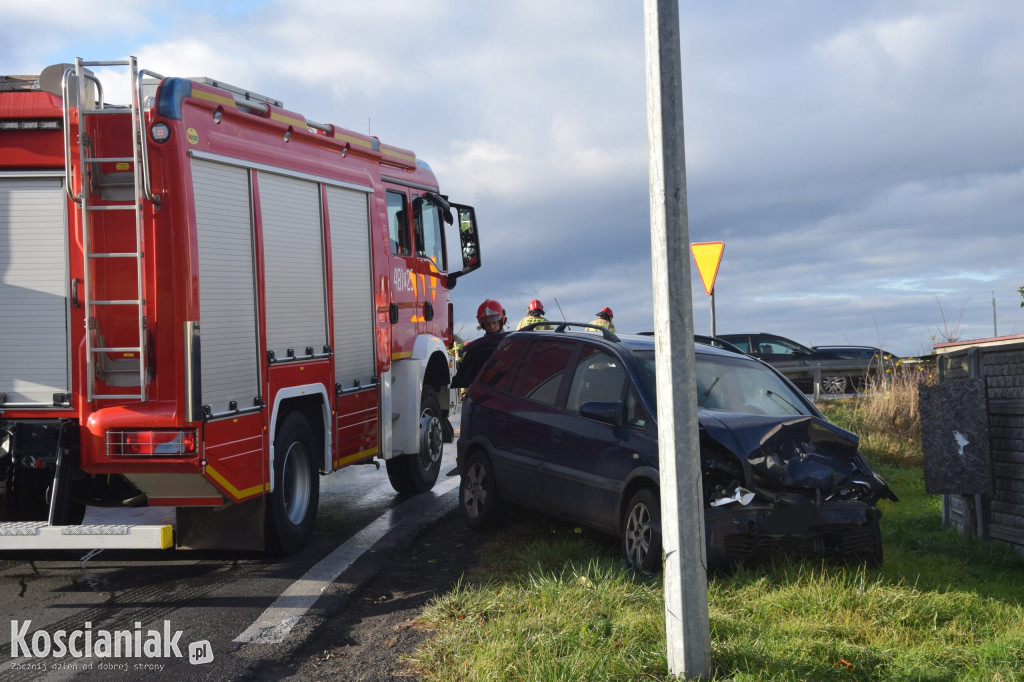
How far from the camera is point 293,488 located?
26.1 ft

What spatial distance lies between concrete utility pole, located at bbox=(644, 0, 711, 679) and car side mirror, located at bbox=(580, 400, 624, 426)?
7.80ft

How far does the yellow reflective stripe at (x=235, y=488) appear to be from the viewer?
6500mm

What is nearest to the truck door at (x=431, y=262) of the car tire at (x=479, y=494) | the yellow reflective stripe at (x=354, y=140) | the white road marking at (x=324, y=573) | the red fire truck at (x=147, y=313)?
the yellow reflective stripe at (x=354, y=140)

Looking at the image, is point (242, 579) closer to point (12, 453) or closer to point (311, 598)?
point (311, 598)

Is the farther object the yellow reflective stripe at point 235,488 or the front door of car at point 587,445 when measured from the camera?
the front door of car at point 587,445

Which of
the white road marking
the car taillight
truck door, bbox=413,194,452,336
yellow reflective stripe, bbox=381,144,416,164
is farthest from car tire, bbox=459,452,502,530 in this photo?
yellow reflective stripe, bbox=381,144,416,164

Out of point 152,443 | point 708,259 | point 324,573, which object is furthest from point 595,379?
point 708,259

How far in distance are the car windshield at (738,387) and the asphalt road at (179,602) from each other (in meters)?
2.87

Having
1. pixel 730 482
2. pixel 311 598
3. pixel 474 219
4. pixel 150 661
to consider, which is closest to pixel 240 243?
pixel 311 598

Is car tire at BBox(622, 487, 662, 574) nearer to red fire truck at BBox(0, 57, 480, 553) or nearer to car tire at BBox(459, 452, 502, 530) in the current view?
car tire at BBox(459, 452, 502, 530)

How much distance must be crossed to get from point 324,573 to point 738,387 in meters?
3.44

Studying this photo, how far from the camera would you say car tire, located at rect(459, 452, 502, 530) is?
8.26m

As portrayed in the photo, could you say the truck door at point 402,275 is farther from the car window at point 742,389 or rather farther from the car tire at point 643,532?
the car tire at point 643,532

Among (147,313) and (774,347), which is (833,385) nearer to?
(774,347)
